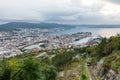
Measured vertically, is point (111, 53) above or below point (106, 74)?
above

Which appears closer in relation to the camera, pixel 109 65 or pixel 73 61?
pixel 109 65

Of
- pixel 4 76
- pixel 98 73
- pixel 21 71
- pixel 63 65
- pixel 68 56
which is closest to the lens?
pixel 21 71

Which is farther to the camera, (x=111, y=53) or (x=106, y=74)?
(x=111, y=53)

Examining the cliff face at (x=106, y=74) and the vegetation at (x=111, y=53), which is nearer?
the cliff face at (x=106, y=74)

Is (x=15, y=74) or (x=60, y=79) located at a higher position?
(x=15, y=74)

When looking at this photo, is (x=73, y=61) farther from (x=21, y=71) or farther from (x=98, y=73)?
(x=21, y=71)

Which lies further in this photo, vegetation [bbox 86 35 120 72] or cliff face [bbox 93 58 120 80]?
vegetation [bbox 86 35 120 72]

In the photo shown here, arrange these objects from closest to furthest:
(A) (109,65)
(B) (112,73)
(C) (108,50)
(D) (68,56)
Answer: (B) (112,73) → (A) (109,65) → (C) (108,50) → (D) (68,56)

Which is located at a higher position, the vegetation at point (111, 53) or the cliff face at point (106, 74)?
the vegetation at point (111, 53)

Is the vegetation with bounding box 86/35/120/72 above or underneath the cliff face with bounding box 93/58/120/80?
above

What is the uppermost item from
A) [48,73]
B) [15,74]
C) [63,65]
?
[15,74]

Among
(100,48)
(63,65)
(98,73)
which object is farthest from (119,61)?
(63,65)
